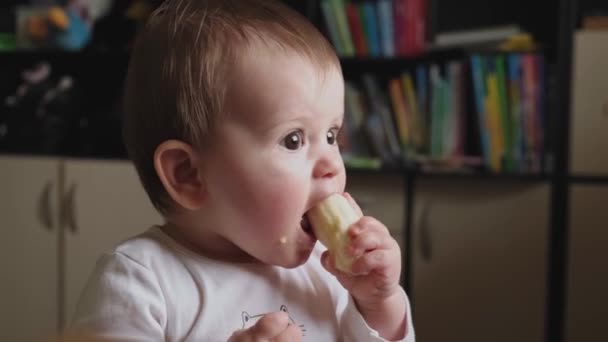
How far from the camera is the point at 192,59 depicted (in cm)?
78

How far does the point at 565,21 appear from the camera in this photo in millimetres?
1939

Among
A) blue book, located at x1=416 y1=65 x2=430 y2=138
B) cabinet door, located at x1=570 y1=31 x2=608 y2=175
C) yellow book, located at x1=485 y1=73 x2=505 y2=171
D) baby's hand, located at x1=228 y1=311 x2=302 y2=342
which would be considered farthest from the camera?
blue book, located at x1=416 y1=65 x2=430 y2=138

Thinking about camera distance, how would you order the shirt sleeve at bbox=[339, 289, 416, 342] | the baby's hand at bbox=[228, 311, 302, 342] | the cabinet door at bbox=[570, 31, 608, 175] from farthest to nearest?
the cabinet door at bbox=[570, 31, 608, 175]
the shirt sleeve at bbox=[339, 289, 416, 342]
the baby's hand at bbox=[228, 311, 302, 342]

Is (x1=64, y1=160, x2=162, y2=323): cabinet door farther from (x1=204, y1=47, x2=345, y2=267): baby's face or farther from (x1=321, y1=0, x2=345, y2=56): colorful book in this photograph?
(x1=204, y1=47, x2=345, y2=267): baby's face

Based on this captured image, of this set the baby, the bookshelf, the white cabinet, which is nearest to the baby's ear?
the baby

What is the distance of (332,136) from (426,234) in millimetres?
1292

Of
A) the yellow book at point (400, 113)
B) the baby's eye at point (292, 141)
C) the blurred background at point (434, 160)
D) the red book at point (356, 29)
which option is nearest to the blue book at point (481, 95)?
the blurred background at point (434, 160)

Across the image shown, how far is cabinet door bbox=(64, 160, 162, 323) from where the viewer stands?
2279mm

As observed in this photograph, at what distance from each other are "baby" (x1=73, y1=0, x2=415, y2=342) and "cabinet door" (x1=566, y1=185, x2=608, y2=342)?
1.25m

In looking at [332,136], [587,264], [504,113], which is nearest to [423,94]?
[504,113]

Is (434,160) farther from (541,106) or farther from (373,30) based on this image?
(373,30)

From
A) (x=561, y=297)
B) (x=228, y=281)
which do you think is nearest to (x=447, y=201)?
(x=561, y=297)

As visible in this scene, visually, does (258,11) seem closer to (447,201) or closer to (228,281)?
(228,281)

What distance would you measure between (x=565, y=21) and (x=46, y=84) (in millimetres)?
1697
